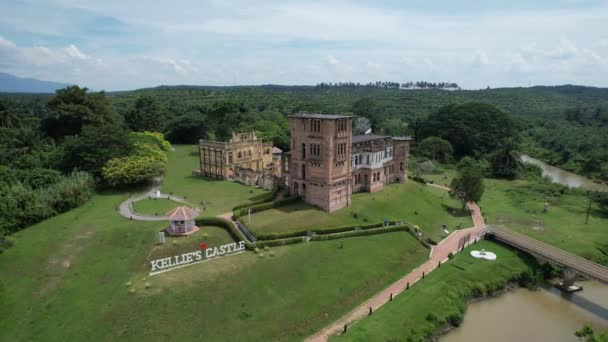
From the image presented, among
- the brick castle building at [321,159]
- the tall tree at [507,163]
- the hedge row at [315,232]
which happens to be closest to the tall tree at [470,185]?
the hedge row at [315,232]

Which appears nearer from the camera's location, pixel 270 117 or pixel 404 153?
pixel 404 153

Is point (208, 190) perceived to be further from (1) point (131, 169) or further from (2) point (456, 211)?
(2) point (456, 211)

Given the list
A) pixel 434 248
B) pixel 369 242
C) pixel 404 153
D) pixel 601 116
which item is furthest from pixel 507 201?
pixel 601 116

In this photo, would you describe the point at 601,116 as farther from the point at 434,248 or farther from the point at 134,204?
the point at 134,204

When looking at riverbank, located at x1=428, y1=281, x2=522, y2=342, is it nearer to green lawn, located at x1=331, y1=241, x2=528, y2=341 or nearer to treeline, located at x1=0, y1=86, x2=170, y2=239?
green lawn, located at x1=331, y1=241, x2=528, y2=341

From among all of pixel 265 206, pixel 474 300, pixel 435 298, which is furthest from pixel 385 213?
pixel 435 298

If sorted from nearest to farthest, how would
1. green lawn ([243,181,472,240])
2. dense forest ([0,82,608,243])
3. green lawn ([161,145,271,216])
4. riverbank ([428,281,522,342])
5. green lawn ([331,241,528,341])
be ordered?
1. green lawn ([331,241,528,341])
2. riverbank ([428,281,522,342])
3. green lawn ([243,181,472,240])
4. green lawn ([161,145,271,216])
5. dense forest ([0,82,608,243])

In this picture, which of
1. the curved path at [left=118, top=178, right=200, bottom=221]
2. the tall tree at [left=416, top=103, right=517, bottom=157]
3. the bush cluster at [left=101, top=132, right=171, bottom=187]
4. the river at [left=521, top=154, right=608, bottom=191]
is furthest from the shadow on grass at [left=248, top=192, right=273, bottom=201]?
the tall tree at [left=416, top=103, right=517, bottom=157]
